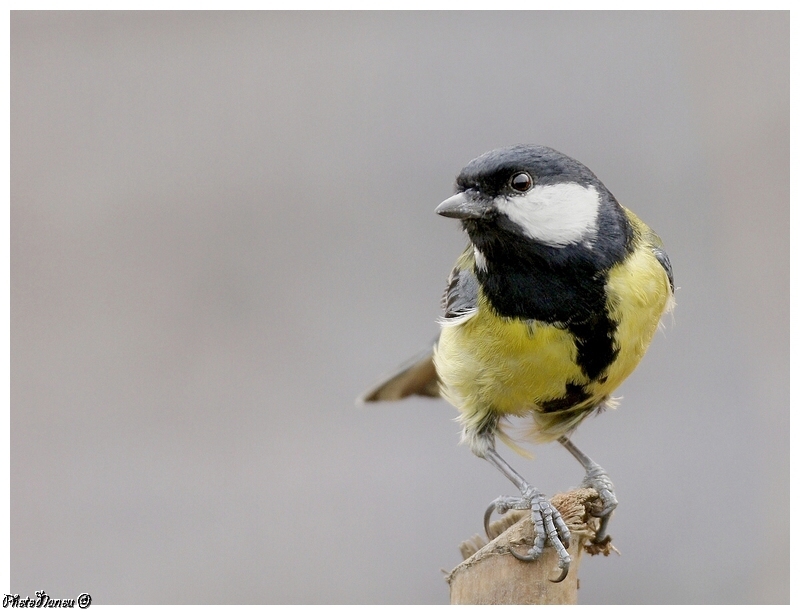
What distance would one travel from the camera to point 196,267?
147 inches

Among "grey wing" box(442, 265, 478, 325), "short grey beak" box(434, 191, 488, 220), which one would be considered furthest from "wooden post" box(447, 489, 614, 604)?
"short grey beak" box(434, 191, 488, 220)

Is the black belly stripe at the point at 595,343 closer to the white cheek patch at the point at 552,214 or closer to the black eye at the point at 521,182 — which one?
the white cheek patch at the point at 552,214

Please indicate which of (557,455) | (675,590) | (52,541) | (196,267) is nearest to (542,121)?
(557,455)

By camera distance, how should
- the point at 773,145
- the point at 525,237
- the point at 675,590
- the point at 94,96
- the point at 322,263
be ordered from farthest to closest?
the point at 94,96 < the point at 322,263 < the point at 773,145 < the point at 675,590 < the point at 525,237

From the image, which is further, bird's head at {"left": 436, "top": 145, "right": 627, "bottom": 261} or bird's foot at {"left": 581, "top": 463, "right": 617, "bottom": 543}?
bird's foot at {"left": 581, "top": 463, "right": 617, "bottom": 543}

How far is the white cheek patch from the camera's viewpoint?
6.37ft

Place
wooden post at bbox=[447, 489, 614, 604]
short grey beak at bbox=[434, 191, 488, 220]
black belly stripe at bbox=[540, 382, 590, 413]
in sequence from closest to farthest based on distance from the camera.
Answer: wooden post at bbox=[447, 489, 614, 604] < short grey beak at bbox=[434, 191, 488, 220] < black belly stripe at bbox=[540, 382, 590, 413]

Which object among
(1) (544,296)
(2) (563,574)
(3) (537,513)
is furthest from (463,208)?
(2) (563,574)

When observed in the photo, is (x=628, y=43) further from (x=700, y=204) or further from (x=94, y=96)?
(x=94, y=96)

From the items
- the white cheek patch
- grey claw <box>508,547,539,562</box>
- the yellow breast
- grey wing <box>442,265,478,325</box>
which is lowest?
grey claw <box>508,547,539,562</box>

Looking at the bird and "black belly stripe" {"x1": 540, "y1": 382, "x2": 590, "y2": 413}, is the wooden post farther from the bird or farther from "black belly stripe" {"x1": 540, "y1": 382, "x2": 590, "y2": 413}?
"black belly stripe" {"x1": 540, "y1": 382, "x2": 590, "y2": 413}

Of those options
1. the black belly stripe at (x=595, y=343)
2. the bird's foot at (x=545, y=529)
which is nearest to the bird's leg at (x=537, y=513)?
the bird's foot at (x=545, y=529)

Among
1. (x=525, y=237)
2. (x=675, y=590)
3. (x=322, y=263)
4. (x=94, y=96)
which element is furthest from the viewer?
(x=94, y=96)

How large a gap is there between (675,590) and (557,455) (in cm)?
61
